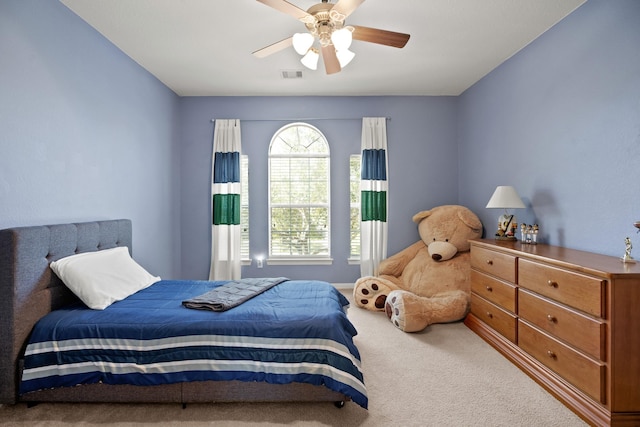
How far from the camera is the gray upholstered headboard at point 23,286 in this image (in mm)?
1863

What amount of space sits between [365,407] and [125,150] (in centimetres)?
306

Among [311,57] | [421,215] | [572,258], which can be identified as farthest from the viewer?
[421,215]

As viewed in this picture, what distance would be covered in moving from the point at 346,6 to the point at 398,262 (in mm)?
2952

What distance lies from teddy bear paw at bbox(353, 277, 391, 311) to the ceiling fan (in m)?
2.33

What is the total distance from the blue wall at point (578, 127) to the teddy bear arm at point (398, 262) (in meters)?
1.23

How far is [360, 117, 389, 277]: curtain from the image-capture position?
4.37 meters

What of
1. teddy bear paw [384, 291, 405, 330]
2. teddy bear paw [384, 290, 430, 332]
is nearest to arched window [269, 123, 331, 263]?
teddy bear paw [384, 291, 405, 330]

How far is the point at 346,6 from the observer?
2.00 meters

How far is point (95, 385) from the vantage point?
1920mm

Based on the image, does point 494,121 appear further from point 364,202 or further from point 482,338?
point 482,338

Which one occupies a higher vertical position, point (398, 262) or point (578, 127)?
point (578, 127)

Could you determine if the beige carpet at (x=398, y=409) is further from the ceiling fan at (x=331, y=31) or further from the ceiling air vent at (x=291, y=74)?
the ceiling air vent at (x=291, y=74)

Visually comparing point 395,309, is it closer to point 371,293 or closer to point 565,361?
point 371,293

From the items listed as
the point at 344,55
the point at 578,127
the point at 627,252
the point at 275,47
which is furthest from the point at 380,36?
the point at 627,252
